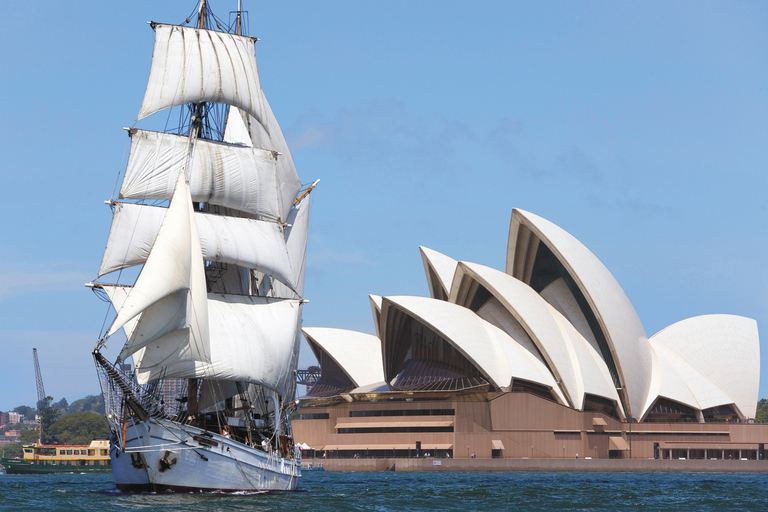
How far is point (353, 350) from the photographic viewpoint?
9856 cm

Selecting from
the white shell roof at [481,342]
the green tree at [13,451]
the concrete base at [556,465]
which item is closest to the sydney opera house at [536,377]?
the white shell roof at [481,342]

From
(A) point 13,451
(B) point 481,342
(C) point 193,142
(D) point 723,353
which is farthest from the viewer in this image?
(A) point 13,451

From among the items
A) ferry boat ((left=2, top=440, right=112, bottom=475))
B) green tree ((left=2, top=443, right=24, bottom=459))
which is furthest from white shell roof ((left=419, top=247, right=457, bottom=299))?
green tree ((left=2, top=443, right=24, bottom=459))

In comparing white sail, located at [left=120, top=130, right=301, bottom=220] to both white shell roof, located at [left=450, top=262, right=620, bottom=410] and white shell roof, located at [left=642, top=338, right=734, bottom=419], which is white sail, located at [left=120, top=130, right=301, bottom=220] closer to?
white shell roof, located at [left=450, top=262, right=620, bottom=410]

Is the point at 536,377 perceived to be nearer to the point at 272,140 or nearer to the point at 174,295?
the point at 272,140

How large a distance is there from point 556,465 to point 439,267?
75.9 ft

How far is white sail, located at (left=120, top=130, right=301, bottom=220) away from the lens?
167 ft

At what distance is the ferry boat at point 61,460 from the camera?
9025 cm

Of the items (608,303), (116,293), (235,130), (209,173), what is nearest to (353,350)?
(608,303)

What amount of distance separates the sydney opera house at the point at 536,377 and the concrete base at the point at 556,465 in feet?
15.9

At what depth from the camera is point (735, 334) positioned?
94688 mm

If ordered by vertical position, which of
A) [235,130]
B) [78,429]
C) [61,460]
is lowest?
[61,460]

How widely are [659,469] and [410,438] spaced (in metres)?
21.0

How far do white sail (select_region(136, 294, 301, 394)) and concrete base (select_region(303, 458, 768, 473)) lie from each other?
27.2 meters
